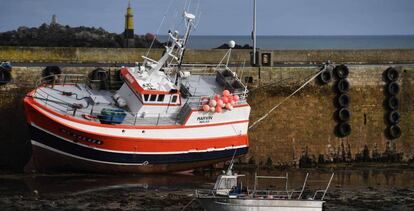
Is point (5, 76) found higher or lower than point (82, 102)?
higher

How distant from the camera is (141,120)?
29.8 m

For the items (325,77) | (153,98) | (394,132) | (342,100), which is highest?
(325,77)

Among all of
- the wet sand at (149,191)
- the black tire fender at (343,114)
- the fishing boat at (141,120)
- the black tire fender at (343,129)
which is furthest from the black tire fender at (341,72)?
the fishing boat at (141,120)

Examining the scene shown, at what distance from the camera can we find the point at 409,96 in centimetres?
3466

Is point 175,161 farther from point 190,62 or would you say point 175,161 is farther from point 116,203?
point 190,62

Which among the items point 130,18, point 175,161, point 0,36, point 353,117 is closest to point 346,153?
point 353,117

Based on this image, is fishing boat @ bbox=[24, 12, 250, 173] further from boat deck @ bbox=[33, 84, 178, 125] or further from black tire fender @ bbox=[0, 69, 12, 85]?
black tire fender @ bbox=[0, 69, 12, 85]

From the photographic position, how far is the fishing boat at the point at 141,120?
2894 cm

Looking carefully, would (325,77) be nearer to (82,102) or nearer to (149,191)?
(82,102)

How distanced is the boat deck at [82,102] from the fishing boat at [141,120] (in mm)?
27

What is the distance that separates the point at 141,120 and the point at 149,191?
8.48 ft

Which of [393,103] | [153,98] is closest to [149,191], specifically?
[153,98]

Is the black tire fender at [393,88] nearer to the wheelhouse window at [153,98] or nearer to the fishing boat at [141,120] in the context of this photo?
the fishing boat at [141,120]

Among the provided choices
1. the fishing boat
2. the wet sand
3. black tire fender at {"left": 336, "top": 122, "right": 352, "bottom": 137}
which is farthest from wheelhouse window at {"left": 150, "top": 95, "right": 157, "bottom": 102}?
black tire fender at {"left": 336, "top": 122, "right": 352, "bottom": 137}
